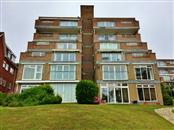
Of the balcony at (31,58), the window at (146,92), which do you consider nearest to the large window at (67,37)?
the balcony at (31,58)

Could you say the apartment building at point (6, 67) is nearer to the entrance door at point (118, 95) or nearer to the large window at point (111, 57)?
the large window at point (111, 57)

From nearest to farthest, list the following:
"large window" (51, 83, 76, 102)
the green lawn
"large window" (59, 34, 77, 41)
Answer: the green lawn → "large window" (51, 83, 76, 102) → "large window" (59, 34, 77, 41)

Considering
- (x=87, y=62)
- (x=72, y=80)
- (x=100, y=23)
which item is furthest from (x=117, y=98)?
(x=100, y=23)

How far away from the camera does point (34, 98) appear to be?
75.4 ft

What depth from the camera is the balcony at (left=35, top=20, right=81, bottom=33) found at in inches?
1558

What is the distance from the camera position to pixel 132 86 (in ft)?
102

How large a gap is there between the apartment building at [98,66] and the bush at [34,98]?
716 cm

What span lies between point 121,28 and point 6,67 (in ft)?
84.3

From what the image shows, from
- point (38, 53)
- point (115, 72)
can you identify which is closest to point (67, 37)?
point (38, 53)

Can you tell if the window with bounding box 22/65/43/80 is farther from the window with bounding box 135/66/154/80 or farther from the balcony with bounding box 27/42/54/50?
the window with bounding box 135/66/154/80

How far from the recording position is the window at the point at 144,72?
31.9 m

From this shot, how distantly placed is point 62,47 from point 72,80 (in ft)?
23.5

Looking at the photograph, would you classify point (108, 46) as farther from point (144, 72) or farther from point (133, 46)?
point (144, 72)

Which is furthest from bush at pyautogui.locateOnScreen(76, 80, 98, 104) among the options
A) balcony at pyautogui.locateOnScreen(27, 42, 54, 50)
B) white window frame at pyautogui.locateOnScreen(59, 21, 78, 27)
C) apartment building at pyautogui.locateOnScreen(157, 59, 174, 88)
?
apartment building at pyautogui.locateOnScreen(157, 59, 174, 88)
